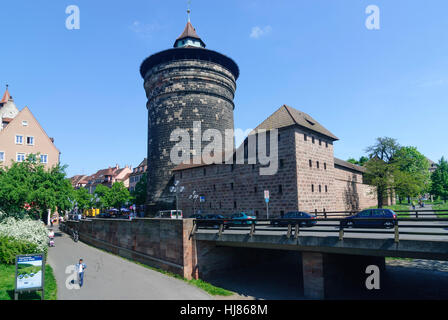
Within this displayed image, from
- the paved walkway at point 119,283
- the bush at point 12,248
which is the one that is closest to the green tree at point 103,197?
the paved walkway at point 119,283

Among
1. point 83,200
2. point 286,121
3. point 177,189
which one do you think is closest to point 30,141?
point 83,200

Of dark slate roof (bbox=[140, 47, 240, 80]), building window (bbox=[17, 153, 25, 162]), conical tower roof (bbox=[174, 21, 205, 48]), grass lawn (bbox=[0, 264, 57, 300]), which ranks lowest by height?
grass lawn (bbox=[0, 264, 57, 300])

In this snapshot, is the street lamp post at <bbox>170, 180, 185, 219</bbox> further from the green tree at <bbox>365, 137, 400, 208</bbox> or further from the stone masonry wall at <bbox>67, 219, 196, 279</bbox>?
the green tree at <bbox>365, 137, 400, 208</bbox>

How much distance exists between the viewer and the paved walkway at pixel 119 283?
1473cm

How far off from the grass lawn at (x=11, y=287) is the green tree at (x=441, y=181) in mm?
85903

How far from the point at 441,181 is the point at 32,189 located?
87.5 m

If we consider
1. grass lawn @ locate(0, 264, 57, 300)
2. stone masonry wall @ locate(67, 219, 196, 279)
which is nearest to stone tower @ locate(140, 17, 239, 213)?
stone masonry wall @ locate(67, 219, 196, 279)

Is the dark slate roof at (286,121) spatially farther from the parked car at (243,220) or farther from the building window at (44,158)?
the building window at (44,158)

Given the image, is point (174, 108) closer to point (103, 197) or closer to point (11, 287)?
point (103, 197)

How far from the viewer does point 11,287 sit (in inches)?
514

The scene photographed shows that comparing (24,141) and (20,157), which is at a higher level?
(24,141)

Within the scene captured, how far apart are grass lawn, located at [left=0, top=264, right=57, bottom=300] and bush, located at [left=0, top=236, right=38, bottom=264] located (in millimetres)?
455

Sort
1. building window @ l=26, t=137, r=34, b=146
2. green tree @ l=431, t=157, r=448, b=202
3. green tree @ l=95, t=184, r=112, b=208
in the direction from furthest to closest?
green tree @ l=431, t=157, r=448, b=202, green tree @ l=95, t=184, r=112, b=208, building window @ l=26, t=137, r=34, b=146

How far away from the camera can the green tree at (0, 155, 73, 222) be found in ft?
89.7
